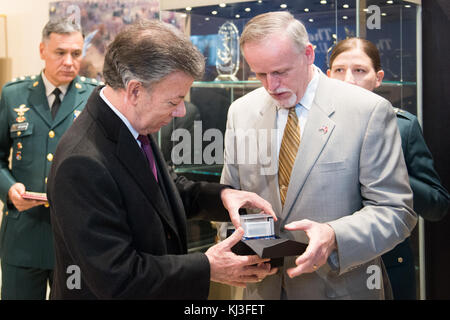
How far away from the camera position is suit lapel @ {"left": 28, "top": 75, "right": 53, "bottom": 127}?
10.3 feet

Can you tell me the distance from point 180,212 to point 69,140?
0.48 metres

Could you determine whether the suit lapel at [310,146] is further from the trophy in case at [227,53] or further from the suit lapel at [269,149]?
the trophy in case at [227,53]

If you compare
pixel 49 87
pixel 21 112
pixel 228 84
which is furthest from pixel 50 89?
pixel 228 84

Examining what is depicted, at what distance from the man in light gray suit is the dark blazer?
17.1 inches

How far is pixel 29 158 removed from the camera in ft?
10.2

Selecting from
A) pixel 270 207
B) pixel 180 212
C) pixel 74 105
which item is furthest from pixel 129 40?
pixel 74 105

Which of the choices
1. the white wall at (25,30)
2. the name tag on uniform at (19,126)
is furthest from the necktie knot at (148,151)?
the white wall at (25,30)

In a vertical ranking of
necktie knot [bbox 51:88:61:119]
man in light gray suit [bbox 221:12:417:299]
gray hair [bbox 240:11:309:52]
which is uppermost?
gray hair [bbox 240:11:309:52]

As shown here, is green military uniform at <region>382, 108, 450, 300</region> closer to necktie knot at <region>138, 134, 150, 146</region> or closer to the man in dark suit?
the man in dark suit

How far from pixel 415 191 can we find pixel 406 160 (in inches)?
6.1

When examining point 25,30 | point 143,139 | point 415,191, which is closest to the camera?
point 143,139

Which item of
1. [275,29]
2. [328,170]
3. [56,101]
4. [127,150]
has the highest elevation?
[275,29]

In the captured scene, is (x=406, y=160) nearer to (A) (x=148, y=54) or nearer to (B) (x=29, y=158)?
(A) (x=148, y=54)

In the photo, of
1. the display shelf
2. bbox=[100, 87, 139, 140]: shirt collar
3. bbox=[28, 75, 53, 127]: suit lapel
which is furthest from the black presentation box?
bbox=[28, 75, 53, 127]: suit lapel
